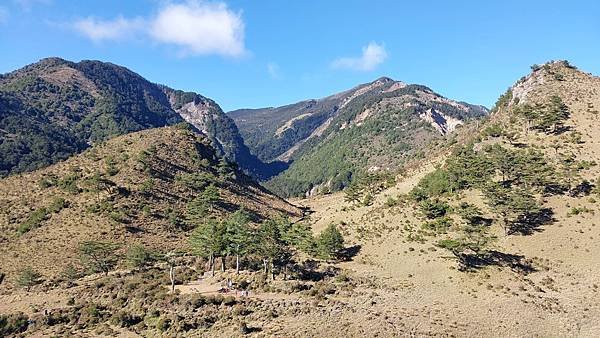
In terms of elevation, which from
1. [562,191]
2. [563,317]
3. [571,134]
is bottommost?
[563,317]

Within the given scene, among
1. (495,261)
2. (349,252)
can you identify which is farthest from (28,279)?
(495,261)

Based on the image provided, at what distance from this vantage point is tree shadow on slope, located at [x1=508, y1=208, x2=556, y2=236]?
57.6 meters

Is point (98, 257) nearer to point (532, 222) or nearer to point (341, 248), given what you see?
point (341, 248)

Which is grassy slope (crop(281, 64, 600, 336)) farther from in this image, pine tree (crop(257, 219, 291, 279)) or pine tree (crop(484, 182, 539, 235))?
pine tree (crop(257, 219, 291, 279))

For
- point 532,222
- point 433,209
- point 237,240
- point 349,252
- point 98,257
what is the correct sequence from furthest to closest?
point 433,209 → point 349,252 → point 532,222 → point 98,257 → point 237,240

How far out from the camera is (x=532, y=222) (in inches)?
2318

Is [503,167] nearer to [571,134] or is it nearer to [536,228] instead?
[536,228]

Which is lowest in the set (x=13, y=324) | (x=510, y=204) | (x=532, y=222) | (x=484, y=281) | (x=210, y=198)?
(x=13, y=324)

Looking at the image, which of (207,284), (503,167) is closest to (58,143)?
(207,284)

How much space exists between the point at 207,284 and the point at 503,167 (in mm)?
45799

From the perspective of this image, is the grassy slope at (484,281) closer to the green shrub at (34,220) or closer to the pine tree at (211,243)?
the pine tree at (211,243)

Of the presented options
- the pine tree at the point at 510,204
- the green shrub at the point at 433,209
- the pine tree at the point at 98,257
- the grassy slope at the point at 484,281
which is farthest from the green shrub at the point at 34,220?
the pine tree at the point at 510,204

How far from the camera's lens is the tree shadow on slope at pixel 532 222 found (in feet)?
189

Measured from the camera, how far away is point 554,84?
95.8 meters
